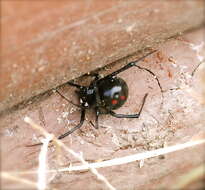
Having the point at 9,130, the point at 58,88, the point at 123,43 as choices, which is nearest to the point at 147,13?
the point at 123,43

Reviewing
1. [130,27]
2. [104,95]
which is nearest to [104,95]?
[104,95]

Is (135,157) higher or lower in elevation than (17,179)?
higher

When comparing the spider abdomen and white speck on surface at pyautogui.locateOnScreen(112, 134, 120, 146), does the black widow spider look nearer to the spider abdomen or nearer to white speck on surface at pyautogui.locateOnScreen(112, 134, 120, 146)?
the spider abdomen

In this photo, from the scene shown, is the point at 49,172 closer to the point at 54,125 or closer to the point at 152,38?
the point at 54,125

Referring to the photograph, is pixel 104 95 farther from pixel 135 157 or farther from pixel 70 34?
pixel 70 34

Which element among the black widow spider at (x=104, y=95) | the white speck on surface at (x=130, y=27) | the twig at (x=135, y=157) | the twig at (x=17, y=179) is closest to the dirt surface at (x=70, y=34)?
the white speck on surface at (x=130, y=27)

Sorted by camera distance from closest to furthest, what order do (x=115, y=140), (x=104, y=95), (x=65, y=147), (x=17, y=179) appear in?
1. (x=17, y=179)
2. (x=65, y=147)
3. (x=115, y=140)
4. (x=104, y=95)

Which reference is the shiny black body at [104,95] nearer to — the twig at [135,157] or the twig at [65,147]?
the twig at [65,147]
